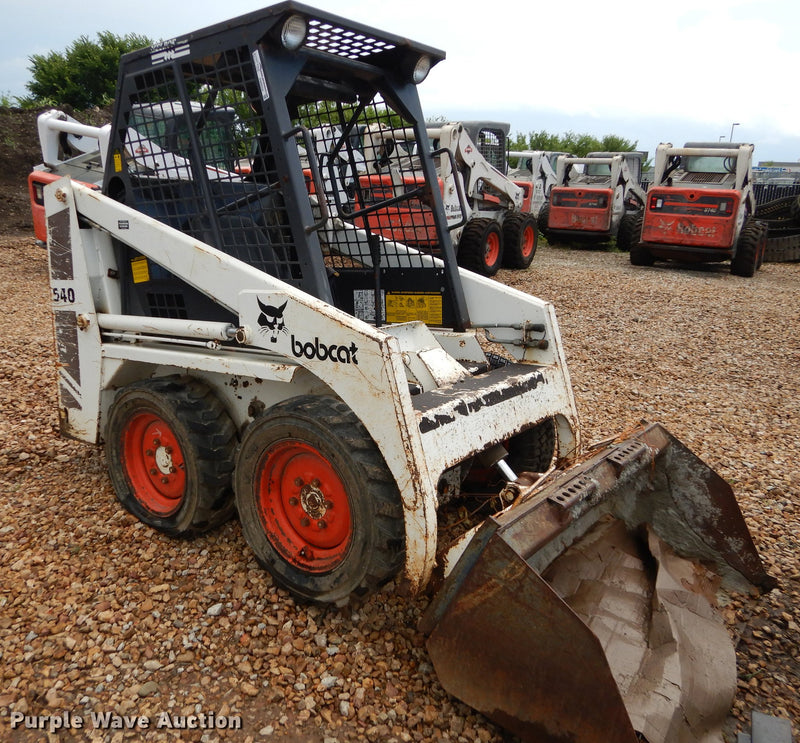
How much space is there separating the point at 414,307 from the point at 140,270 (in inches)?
54.1

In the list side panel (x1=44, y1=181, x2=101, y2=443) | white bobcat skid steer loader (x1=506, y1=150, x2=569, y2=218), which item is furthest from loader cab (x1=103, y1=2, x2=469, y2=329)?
white bobcat skid steer loader (x1=506, y1=150, x2=569, y2=218)

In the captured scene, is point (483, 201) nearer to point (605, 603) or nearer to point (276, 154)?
point (276, 154)

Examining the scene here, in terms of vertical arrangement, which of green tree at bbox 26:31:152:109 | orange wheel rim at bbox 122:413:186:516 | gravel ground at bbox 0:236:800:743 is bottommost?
gravel ground at bbox 0:236:800:743

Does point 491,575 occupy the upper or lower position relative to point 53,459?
upper

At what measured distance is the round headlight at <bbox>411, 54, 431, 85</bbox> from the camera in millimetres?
3053

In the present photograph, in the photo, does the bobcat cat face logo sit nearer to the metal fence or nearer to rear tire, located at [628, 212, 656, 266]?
rear tire, located at [628, 212, 656, 266]

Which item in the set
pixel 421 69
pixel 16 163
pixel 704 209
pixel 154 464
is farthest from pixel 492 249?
pixel 16 163

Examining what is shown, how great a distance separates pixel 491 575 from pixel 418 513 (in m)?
0.35

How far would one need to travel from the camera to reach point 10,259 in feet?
35.7

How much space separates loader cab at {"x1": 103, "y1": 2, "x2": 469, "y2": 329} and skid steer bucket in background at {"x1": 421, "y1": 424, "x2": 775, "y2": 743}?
1.23 meters

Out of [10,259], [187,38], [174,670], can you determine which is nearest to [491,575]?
[174,670]

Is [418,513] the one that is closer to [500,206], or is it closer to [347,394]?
[347,394]

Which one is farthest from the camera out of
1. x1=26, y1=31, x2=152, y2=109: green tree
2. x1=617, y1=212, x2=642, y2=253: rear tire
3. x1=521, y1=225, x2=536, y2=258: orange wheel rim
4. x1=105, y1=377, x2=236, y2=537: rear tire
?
x1=26, y1=31, x2=152, y2=109: green tree

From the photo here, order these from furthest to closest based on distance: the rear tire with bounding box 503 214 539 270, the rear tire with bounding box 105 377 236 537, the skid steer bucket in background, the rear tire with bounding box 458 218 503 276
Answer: the rear tire with bounding box 503 214 539 270 < the rear tire with bounding box 458 218 503 276 < the rear tire with bounding box 105 377 236 537 < the skid steer bucket in background
